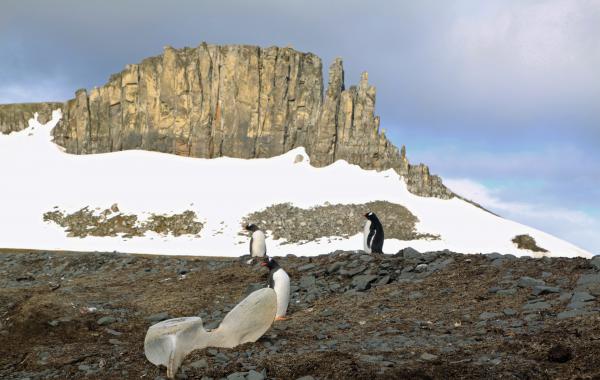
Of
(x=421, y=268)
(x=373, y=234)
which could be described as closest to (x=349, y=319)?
(x=421, y=268)

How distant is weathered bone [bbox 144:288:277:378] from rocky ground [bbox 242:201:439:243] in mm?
45753

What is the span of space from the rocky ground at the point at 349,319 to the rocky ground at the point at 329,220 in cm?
3781

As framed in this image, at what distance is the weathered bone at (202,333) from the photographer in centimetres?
845

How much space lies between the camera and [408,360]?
7984 millimetres

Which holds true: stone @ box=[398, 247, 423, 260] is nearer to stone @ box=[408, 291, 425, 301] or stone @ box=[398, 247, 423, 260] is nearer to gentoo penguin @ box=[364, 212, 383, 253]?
stone @ box=[408, 291, 425, 301]

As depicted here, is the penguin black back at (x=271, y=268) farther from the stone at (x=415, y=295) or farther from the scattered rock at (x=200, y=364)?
the scattered rock at (x=200, y=364)

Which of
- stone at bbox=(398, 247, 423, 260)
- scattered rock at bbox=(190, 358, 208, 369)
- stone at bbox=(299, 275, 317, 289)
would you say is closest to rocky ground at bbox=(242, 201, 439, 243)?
stone at bbox=(398, 247, 423, 260)

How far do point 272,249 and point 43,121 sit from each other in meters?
64.0

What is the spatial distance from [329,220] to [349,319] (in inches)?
1898

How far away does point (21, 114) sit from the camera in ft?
321

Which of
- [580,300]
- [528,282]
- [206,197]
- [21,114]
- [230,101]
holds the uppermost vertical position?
[230,101]

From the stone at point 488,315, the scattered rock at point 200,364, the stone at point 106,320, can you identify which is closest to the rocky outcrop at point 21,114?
the stone at point 106,320

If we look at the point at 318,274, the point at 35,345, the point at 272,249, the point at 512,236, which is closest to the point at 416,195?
the point at 512,236

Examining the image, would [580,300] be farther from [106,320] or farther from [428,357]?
[106,320]
